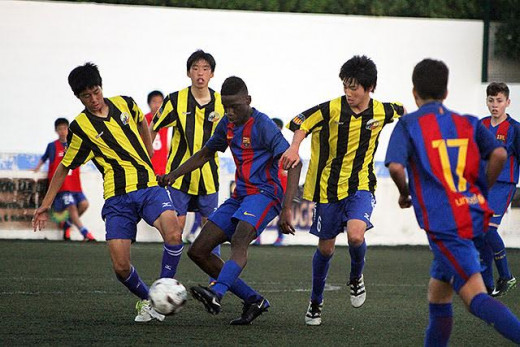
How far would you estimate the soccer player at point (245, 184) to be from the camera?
7.22 m

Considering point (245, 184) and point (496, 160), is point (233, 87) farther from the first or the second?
point (496, 160)

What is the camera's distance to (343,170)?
305 inches

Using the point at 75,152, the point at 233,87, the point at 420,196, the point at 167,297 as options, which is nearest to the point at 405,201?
the point at 420,196

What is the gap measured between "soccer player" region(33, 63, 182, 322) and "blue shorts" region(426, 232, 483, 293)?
9.36ft

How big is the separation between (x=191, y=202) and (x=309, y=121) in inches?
96.2

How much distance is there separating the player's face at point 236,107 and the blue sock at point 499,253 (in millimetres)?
3405

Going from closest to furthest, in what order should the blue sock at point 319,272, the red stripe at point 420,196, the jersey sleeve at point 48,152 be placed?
1. the red stripe at point 420,196
2. the blue sock at point 319,272
3. the jersey sleeve at point 48,152

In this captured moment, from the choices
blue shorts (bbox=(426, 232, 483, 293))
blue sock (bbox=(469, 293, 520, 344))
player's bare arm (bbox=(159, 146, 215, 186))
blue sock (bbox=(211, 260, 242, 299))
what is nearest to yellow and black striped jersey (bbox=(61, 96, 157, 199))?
player's bare arm (bbox=(159, 146, 215, 186))

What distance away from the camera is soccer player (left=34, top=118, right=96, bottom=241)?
1588 cm

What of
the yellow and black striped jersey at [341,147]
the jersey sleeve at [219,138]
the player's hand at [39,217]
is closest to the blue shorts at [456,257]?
the yellow and black striped jersey at [341,147]

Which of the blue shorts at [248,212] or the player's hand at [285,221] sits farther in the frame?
the blue shorts at [248,212]

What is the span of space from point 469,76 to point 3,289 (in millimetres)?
11533

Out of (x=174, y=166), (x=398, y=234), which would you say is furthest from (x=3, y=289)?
Result: (x=398, y=234)

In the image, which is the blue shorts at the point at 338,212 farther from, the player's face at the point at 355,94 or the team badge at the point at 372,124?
the player's face at the point at 355,94
